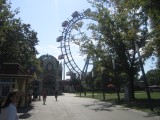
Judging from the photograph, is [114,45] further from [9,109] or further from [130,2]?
[9,109]

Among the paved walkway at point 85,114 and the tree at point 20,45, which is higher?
the tree at point 20,45

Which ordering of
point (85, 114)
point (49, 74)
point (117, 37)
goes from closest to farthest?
point (85, 114)
point (117, 37)
point (49, 74)

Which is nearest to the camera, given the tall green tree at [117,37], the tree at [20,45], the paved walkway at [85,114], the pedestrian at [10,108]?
the pedestrian at [10,108]

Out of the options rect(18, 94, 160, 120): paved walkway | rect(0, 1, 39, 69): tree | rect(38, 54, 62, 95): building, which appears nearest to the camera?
rect(18, 94, 160, 120): paved walkway

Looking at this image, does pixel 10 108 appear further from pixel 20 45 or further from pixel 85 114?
pixel 20 45

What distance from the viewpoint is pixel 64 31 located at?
79.6 meters

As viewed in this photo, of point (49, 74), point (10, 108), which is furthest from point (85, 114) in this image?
point (49, 74)

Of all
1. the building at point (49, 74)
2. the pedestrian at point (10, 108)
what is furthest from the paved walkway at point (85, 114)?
the building at point (49, 74)

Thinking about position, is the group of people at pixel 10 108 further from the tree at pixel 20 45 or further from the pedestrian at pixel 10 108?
the tree at pixel 20 45

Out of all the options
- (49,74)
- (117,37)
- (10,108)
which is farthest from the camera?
(49,74)

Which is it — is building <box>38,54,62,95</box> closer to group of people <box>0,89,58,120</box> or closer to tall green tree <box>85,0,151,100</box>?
tall green tree <box>85,0,151,100</box>

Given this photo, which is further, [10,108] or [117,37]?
[117,37]

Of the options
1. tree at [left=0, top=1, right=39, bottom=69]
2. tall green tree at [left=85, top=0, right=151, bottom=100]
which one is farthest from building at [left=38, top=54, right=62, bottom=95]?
tall green tree at [left=85, top=0, right=151, bottom=100]

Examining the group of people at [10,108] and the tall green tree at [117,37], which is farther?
the tall green tree at [117,37]
